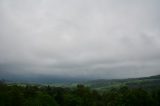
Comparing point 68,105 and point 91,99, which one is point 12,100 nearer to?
point 68,105

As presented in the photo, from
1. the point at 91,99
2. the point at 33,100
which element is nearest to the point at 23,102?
the point at 33,100

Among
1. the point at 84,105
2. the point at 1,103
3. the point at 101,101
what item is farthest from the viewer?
the point at 101,101

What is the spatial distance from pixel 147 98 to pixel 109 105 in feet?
56.0

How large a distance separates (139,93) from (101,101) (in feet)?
62.7

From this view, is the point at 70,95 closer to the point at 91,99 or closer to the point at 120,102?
the point at 91,99

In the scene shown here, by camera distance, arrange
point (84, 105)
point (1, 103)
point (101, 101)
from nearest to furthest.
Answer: point (1, 103), point (84, 105), point (101, 101)

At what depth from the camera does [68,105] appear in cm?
14312

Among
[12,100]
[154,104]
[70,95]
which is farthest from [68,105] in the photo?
[154,104]

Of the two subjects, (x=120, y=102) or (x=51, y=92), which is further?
(x=51, y=92)

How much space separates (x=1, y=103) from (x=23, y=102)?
973 centimetres

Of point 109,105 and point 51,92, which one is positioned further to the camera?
point 51,92

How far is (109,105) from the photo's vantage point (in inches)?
5650

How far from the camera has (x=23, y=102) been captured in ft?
416

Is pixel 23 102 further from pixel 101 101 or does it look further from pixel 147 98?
pixel 147 98
